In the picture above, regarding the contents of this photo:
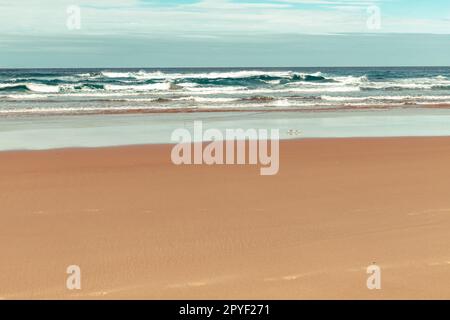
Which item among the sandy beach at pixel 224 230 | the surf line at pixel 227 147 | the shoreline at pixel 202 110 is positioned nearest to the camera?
the sandy beach at pixel 224 230

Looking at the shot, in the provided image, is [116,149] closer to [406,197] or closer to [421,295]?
[406,197]

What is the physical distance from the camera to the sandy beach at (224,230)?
462 centimetres

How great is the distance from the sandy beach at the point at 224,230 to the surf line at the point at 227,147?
502 mm

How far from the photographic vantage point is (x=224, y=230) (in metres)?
6.01

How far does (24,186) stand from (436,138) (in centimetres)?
946

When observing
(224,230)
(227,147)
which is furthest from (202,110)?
(224,230)

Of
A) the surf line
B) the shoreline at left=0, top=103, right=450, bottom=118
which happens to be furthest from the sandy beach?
the shoreline at left=0, top=103, right=450, bottom=118

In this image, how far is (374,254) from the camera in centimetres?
526

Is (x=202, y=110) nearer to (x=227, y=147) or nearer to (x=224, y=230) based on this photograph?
(x=227, y=147)

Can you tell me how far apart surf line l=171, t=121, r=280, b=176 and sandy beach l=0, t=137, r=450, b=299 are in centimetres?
50

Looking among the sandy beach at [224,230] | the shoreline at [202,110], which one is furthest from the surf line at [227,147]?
the shoreline at [202,110]

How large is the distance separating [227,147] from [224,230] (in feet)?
21.2

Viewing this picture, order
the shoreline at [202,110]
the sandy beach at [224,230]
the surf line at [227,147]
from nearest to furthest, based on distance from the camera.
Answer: the sandy beach at [224,230] → the surf line at [227,147] → the shoreline at [202,110]

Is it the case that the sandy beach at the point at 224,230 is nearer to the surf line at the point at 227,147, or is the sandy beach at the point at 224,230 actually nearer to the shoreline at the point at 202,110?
the surf line at the point at 227,147
